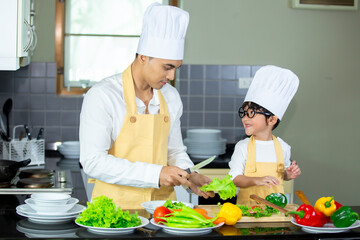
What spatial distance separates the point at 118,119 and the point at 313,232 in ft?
3.37

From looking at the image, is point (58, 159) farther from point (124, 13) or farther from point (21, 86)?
point (124, 13)

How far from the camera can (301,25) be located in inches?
187

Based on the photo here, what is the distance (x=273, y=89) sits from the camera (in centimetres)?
304

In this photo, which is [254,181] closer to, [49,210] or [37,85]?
[49,210]

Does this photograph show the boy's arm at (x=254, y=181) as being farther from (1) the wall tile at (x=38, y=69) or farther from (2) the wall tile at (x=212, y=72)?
(1) the wall tile at (x=38, y=69)

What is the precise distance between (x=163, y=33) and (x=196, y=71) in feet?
6.81

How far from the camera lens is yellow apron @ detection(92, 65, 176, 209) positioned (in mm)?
2719

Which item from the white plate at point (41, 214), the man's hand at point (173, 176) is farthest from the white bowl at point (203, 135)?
the white plate at point (41, 214)

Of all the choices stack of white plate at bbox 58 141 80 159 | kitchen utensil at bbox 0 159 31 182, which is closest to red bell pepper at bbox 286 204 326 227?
kitchen utensil at bbox 0 159 31 182

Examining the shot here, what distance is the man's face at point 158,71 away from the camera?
263 cm

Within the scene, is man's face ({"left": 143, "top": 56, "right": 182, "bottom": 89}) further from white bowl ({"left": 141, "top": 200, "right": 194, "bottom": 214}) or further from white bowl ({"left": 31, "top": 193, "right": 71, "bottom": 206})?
white bowl ({"left": 31, "top": 193, "right": 71, "bottom": 206})

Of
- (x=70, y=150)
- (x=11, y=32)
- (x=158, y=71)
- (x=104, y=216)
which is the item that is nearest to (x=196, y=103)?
(x=70, y=150)

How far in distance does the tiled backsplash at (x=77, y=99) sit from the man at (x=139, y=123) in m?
1.89

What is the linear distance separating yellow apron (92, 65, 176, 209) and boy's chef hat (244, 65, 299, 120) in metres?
0.57
